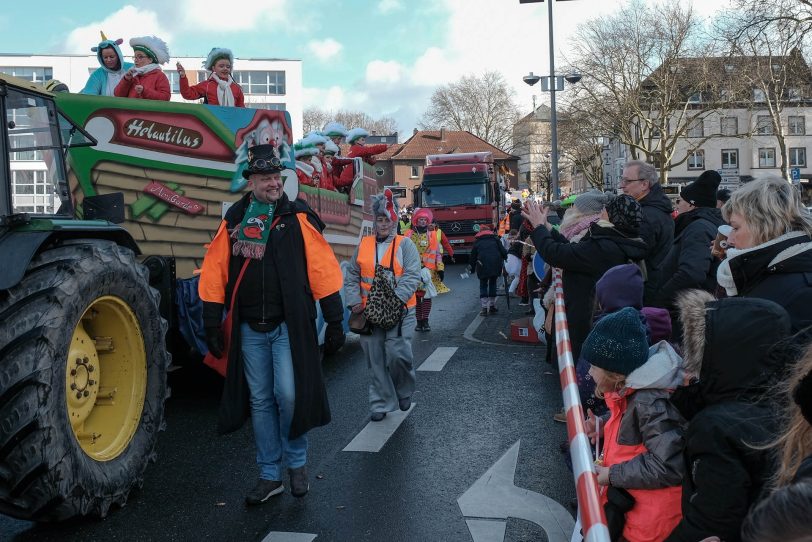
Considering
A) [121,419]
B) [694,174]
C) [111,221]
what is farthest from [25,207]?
[694,174]

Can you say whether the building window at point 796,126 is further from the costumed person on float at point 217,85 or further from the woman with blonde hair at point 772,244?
the woman with blonde hair at point 772,244

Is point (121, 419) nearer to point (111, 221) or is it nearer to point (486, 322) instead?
point (111, 221)

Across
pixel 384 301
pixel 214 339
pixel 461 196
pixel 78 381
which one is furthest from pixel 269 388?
pixel 461 196

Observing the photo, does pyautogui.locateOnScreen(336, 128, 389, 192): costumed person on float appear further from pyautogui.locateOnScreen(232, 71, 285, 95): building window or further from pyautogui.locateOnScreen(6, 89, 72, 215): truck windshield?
pyautogui.locateOnScreen(232, 71, 285, 95): building window

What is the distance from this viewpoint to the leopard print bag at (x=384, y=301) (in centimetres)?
621

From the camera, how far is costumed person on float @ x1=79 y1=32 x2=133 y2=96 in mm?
6777

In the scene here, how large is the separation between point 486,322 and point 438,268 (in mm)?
2560

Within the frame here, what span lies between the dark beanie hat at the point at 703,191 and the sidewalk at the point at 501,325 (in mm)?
3746

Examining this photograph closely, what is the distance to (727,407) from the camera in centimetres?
222

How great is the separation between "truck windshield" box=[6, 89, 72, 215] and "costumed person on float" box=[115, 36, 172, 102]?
78.7 inches

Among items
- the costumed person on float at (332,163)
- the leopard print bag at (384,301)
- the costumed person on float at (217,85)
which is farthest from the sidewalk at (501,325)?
the costumed person on float at (217,85)

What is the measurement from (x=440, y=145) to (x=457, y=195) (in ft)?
202

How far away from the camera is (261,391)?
4539 mm

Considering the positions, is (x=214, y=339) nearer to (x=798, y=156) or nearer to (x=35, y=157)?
(x=35, y=157)
